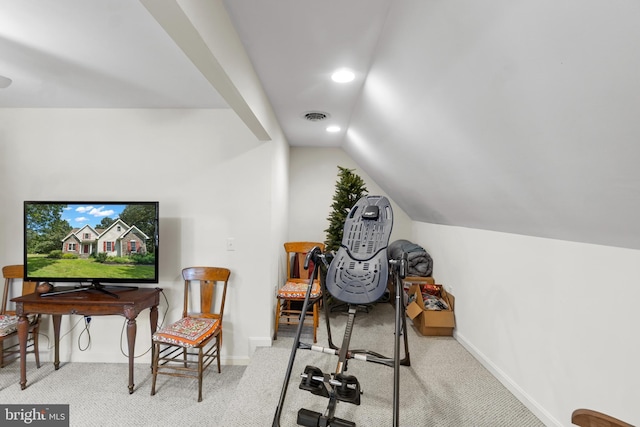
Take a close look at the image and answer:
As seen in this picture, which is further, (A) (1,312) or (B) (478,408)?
(A) (1,312)

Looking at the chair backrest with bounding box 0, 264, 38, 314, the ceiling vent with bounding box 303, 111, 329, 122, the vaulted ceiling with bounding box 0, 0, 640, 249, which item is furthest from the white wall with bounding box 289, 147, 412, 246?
the chair backrest with bounding box 0, 264, 38, 314

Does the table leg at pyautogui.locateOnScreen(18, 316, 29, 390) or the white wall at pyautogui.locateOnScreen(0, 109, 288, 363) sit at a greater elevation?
the white wall at pyautogui.locateOnScreen(0, 109, 288, 363)

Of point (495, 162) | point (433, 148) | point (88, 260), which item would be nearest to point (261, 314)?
point (88, 260)

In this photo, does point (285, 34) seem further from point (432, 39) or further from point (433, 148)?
point (433, 148)

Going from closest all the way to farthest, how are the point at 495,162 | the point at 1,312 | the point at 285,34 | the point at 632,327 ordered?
1. the point at 632,327
2. the point at 495,162
3. the point at 285,34
4. the point at 1,312

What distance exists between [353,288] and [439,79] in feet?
4.59

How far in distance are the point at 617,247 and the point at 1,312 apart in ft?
15.9

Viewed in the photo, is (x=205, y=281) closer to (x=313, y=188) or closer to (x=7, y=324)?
(x=7, y=324)

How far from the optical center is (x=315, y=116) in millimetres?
3525

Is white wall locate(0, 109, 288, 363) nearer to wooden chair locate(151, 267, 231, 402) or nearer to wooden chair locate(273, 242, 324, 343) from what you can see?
wooden chair locate(151, 267, 231, 402)

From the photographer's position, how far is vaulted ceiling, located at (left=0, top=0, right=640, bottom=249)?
1.03 metres

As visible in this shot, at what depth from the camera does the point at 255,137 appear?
127 inches

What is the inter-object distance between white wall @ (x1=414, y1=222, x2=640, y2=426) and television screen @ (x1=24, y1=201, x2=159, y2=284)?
2.87 metres

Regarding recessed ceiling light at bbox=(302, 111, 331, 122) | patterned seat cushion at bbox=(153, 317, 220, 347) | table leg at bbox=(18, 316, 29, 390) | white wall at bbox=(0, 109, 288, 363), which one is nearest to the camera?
patterned seat cushion at bbox=(153, 317, 220, 347)
